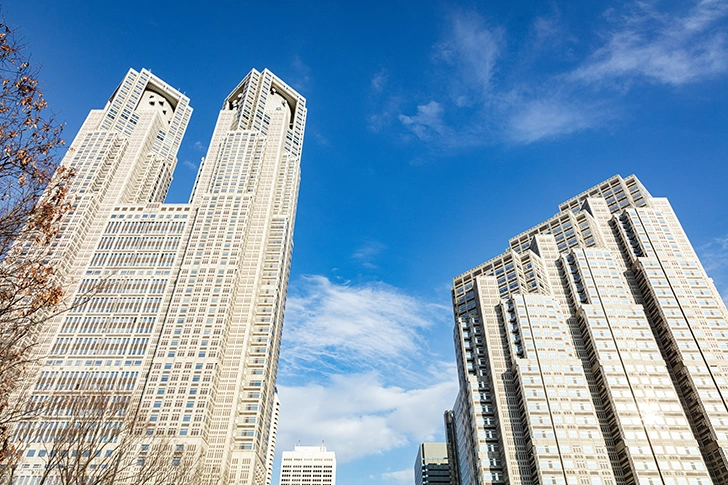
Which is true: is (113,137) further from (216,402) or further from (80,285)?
(216,402)

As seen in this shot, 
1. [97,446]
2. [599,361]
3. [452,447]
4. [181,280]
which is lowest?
[97,446]

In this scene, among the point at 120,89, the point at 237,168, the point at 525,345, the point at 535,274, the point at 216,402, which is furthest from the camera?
the point at 120,89

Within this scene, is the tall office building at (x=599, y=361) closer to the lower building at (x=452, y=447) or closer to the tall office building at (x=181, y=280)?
the lower building at (x=452, y=447)

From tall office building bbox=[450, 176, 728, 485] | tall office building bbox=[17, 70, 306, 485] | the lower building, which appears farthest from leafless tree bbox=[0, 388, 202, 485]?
the lower building

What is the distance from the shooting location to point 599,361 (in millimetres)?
103562

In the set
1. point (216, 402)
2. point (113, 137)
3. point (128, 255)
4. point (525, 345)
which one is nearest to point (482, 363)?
point (525, 345)

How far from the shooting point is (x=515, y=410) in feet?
339

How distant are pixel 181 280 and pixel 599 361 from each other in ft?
318

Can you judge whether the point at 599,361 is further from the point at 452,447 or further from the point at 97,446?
the point at 97,446

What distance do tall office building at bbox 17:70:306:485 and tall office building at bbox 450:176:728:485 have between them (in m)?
52.3

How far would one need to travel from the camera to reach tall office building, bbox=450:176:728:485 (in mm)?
90375

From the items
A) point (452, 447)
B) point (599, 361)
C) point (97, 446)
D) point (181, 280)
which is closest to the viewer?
point (97, 446)

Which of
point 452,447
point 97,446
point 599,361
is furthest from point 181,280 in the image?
point 452,447

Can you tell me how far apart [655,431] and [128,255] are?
410 ft
